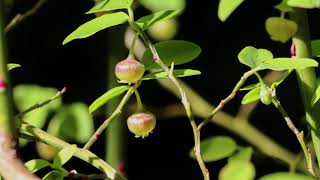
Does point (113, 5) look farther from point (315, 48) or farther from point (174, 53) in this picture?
point (315, 48)

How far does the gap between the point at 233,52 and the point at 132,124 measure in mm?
948

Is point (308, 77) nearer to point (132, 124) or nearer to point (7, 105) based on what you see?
point (132, 124)

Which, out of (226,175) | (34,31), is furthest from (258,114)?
(226,175)

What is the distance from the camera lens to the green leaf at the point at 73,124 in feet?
3.44

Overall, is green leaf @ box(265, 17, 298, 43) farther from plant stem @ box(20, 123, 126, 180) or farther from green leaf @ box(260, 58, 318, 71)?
plant stem @ box(20, 123, 126, 180)

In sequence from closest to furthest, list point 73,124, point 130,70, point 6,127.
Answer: point 6,127 → point 130,70 → point 73,124

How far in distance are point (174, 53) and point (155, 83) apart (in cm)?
91

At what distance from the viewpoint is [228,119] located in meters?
1.34

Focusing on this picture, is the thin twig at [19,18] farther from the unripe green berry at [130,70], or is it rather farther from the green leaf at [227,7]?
the green leaf at [227,7]

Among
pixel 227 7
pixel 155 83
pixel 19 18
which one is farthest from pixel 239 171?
pixel 155 83

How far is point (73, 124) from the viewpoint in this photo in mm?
1067

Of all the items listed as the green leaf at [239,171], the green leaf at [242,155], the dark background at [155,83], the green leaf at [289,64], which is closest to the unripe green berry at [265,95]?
the green leaf at [289,64]

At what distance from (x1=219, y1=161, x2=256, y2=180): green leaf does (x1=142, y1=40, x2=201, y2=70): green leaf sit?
135 mm

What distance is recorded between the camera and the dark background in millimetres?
1560
